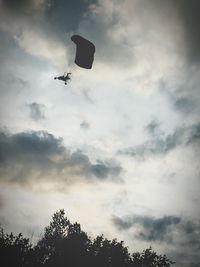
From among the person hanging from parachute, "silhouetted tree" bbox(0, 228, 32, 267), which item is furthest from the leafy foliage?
the person hanging from parachute

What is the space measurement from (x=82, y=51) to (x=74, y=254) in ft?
107

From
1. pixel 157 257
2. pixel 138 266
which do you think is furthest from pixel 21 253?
pixel 157 257

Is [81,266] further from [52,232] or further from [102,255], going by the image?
[52,232]

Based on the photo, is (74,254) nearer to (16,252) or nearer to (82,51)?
(16,252)

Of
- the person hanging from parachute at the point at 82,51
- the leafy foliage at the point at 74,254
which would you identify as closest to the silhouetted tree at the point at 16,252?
the leafy foliage at the point at 74,254

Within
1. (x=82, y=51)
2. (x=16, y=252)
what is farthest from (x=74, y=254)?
(x=82, y=51)

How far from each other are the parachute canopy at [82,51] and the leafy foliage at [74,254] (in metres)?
31.3

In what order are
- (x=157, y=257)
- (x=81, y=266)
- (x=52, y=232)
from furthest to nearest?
(x=52, y=232) < (x=157, y=257) < (x=81, y=266)

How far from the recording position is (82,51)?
2783 centimetres

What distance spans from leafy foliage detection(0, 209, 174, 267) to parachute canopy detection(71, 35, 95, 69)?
3126 cm

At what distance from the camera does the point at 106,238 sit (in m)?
53.3

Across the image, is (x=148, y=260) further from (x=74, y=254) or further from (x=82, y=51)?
(x=82, y=51)

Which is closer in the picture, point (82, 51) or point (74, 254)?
point (82, 51)

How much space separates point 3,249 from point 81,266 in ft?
38.8
